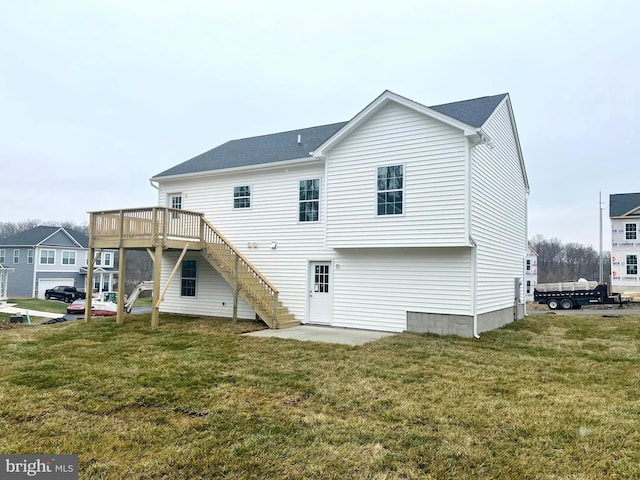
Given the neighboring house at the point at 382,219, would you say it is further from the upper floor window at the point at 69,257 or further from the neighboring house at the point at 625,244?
the upper floor window at the point at 69,257

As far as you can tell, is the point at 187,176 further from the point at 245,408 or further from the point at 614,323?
the point at 614,323

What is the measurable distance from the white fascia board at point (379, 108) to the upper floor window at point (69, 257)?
127 ft

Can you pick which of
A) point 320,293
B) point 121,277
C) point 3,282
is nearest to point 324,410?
Result: point 320,293

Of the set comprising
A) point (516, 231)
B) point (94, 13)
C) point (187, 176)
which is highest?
point (94, 13)

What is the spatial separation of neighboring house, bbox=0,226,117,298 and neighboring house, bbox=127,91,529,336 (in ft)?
101

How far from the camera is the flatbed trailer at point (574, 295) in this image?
24562 mm

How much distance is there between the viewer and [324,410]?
4988 mm

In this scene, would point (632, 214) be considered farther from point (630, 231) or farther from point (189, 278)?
point (189, 278)

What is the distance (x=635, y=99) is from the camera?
17.5m

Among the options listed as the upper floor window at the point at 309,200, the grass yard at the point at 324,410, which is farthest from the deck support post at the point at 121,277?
the upper floor window at the point at 309,200

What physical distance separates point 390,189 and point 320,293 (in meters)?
4.09

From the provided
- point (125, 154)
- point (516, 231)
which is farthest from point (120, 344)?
point (125, 154)

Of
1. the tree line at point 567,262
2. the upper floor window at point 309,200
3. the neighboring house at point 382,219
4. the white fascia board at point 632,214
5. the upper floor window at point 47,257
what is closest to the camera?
the neighboring house at point 382,219

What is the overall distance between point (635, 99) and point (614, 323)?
996 centimetres
